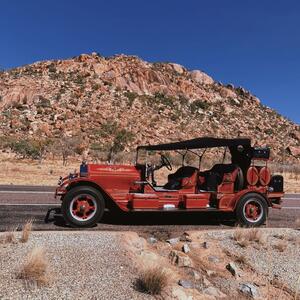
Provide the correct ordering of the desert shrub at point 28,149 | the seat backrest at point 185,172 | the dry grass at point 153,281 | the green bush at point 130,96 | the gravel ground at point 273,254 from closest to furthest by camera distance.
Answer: the dry grass at point 153,281 < the gravel ground at point 273,254 < the seat backrest at point 185,172 < the desert shrub at point 28,149 < the green bush at point 130,96

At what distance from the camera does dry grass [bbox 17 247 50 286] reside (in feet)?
19.8

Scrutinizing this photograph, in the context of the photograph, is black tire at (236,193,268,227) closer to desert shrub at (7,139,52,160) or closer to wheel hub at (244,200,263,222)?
wheel hub at (244,200,263,222)

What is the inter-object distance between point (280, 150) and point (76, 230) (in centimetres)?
6128

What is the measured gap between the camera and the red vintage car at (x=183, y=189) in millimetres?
10023

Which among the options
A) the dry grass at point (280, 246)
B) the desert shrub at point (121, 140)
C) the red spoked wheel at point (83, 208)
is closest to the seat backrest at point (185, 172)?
the red spoked wheel at point (83, 208)

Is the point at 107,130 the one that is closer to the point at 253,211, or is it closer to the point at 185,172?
A: the point at 185,172

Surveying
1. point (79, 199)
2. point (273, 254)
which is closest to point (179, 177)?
point (79, 199)

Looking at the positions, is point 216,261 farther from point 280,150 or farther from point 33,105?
point 280,150

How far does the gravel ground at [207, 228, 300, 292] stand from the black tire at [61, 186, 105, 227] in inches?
97.3

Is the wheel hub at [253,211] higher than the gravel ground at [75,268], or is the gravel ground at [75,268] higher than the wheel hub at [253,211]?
the wheel hub at [253,211]

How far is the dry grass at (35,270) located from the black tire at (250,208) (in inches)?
226

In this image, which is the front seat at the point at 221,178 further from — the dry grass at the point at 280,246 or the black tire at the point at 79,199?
the black tire at the point at 79,199

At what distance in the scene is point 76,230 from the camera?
9.63 m

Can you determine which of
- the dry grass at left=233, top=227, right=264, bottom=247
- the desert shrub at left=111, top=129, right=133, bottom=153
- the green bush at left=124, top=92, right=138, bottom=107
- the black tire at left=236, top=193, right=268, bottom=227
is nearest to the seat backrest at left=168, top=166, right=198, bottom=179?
the black tire at left=236, top=193, right=268, bottom=227
